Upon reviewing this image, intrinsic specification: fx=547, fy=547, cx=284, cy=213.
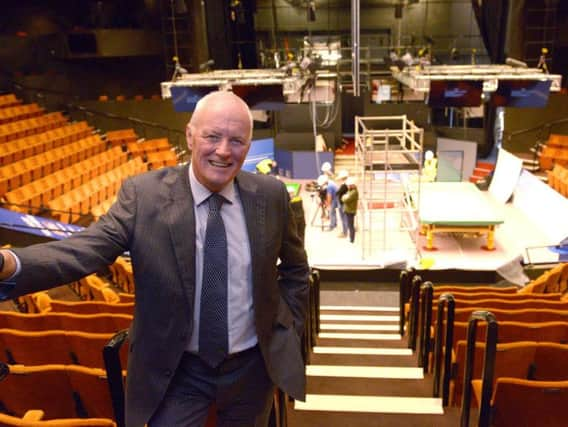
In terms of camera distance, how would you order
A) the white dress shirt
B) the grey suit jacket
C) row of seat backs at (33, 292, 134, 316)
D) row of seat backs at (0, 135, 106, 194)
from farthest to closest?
row of seat backs at (0, 135, 106, 194), row of seat backs at (33, 292, 134, 316), the white dress shirt, the grey suit jacket

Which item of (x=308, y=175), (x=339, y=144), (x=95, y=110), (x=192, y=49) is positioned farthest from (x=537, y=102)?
(x=95, y=110)

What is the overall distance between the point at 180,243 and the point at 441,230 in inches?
317

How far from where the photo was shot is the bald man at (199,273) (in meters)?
1.58

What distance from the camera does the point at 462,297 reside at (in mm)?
4883

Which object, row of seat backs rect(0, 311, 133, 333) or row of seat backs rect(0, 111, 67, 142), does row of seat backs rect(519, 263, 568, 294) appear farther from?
row of seat backs rect(0, 111, 67, 142)

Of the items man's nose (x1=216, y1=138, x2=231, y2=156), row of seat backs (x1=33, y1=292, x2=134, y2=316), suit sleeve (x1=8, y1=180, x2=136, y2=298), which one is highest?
man's nose (x1=216, y1=138, x2=231, y2=156)

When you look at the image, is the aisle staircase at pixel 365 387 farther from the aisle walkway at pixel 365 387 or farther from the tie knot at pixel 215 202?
the tie knot at pixel 215 202

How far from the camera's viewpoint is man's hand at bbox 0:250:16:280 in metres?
1.24

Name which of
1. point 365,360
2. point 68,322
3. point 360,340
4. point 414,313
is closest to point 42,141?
point 68,322

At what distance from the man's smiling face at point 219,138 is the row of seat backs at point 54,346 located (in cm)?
168

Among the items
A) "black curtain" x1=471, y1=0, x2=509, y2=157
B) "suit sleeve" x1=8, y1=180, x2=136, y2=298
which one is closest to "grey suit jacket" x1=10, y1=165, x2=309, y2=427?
"suit sleeve" x1=8, y1=180, x2=136, y2=298

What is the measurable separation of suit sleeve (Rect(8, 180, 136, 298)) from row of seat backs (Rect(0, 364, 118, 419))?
3.45ft

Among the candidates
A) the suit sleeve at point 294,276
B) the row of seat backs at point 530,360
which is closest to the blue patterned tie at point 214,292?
the suit sleeve at point 294,276

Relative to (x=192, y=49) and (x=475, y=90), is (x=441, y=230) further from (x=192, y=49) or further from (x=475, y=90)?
(x=192, y=49)
